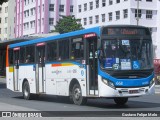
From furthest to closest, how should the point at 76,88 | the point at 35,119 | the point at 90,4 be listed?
the point at 90,4, the point at 76,88, the point at 35,119

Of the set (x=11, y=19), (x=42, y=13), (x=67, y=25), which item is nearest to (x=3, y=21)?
(x=11, y=19)

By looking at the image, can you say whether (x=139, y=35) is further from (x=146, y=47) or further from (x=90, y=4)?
(x=90, y=4)

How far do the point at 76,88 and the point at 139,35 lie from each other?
3356mm

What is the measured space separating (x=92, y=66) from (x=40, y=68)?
198 inches

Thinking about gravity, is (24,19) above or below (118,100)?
above

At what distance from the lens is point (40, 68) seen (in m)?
21.0

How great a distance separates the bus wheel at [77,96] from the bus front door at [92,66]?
30.0 inches

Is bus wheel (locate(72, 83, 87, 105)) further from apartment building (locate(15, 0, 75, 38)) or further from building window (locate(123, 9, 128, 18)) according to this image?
apartment building (locate(15, 0, 75, 38))

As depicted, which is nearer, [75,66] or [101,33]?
[101,33]

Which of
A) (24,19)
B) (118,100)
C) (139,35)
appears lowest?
(118,100)

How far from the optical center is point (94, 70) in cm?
1645

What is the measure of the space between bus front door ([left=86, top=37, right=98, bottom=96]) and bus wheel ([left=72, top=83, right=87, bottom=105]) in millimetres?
762

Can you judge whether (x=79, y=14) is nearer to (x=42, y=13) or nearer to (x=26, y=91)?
(x=42, y=13)

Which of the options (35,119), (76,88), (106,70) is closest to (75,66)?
(76,88)
